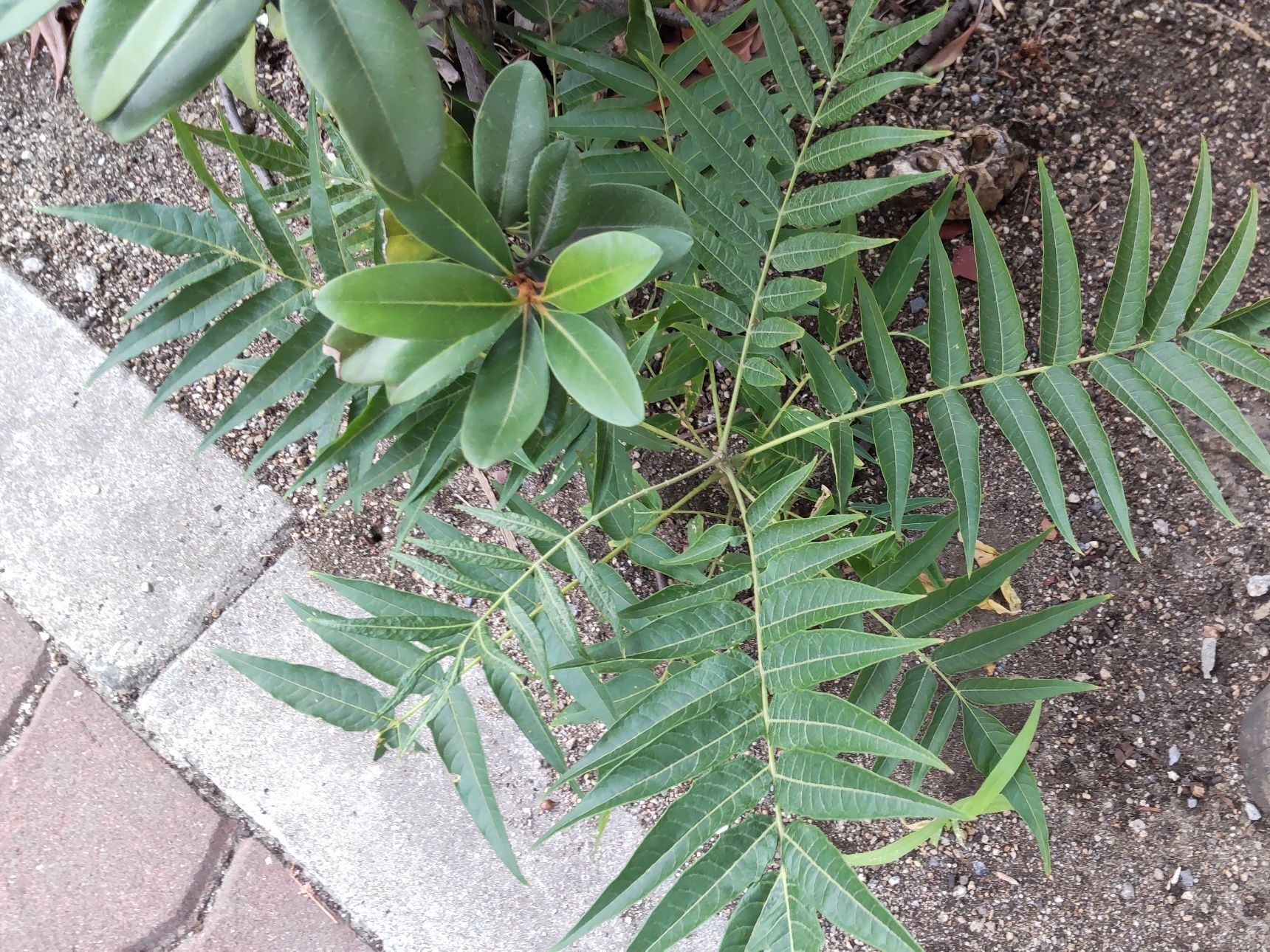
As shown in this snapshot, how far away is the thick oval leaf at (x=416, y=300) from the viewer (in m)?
0.41

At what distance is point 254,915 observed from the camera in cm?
129

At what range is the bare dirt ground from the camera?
3.91ft

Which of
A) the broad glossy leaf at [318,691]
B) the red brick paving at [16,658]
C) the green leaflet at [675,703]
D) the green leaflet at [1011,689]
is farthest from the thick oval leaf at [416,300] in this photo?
the red brick paving at [16,658]

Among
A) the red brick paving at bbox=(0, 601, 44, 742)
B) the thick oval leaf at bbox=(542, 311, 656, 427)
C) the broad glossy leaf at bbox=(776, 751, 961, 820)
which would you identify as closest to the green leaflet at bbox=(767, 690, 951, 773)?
the broad glossy leaf at bbox=(776, 751, 961, 820)

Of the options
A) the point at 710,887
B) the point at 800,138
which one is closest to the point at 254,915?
the point at 710,887

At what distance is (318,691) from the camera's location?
713mm

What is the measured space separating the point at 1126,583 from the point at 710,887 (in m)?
0.98

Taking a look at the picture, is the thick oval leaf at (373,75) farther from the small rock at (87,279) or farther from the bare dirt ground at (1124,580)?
the small rock at (87,279)

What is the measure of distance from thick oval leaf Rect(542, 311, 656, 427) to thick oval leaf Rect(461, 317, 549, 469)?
16mm

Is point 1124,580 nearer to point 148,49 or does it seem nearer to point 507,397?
point 507,397

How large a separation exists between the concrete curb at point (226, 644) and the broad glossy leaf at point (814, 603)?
2.62 ft

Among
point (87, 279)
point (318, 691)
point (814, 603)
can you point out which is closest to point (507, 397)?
point (814, 603)

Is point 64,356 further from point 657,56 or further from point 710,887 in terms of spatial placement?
point 710,887

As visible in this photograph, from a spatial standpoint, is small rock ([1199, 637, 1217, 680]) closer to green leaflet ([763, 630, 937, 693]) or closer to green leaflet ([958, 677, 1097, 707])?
green leaflet ([958, 677, 1097, 707])
